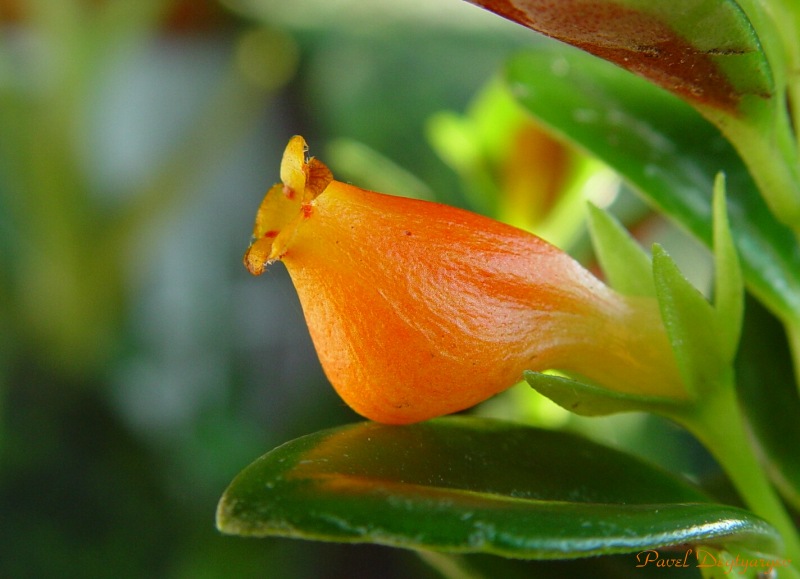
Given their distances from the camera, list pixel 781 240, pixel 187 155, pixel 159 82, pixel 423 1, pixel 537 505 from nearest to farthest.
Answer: pixel 537 505 < pixel 781 240 < pixel 187 155 < pixel 423 1 < pixel 159 82

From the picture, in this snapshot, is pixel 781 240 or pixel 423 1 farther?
pixel 423 1

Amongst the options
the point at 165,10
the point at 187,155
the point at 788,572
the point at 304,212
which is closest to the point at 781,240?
the point at 788,572

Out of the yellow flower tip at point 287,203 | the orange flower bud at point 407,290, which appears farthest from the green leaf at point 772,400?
the yellow flower tip at point 287,203

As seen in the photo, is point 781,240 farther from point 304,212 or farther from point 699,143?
point 304,212

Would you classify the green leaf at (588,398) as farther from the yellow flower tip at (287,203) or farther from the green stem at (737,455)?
the yellow flower tip at (287,203)

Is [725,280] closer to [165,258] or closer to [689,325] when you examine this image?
[689,325]

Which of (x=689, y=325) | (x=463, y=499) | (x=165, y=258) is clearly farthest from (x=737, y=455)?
(x=165, y=258)

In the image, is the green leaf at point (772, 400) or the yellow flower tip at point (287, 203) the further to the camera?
the green leaf at point (772, 400)
